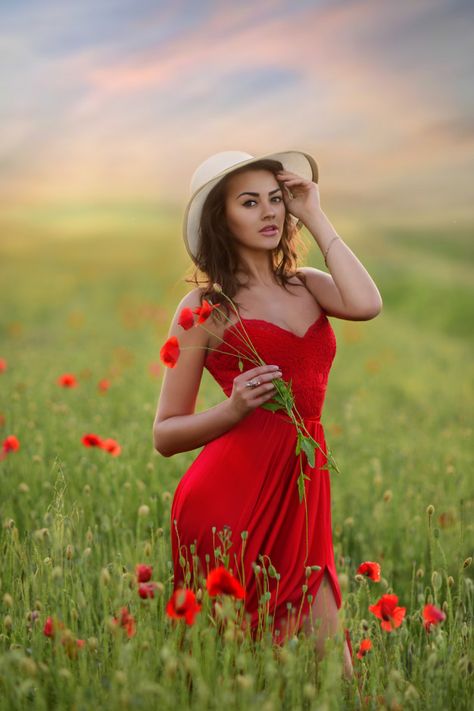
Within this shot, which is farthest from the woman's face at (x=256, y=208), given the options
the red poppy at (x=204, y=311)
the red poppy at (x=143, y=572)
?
the red poppy at (x=143, y=572)

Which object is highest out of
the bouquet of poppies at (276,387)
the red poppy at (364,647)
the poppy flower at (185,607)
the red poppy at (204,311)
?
the red poppy at (204,311)

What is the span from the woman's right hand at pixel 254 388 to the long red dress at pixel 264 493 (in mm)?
181

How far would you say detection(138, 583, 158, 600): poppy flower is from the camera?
7.28 ft

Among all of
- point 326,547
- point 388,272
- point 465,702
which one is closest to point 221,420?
point 326,547

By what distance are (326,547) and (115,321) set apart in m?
11.5

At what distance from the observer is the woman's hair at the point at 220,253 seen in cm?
305

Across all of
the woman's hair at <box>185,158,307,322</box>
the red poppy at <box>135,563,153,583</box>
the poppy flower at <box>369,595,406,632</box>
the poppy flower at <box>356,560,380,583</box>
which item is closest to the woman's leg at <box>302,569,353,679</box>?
the poppy flower at <box>356,560,380,583</box>

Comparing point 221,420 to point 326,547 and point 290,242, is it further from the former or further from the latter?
point 290,242

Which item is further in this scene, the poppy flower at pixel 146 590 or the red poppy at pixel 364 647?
the red poppy at pixel 364 647

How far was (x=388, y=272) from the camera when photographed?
22.6m

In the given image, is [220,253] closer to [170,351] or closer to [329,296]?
[329,296]

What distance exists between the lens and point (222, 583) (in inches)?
84.7

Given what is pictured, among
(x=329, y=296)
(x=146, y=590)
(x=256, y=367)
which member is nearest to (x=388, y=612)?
(x=146, y=590)

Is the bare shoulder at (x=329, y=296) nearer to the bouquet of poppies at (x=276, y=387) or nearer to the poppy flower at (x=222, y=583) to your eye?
the bouquet of poppies at (x=276, y=387)
